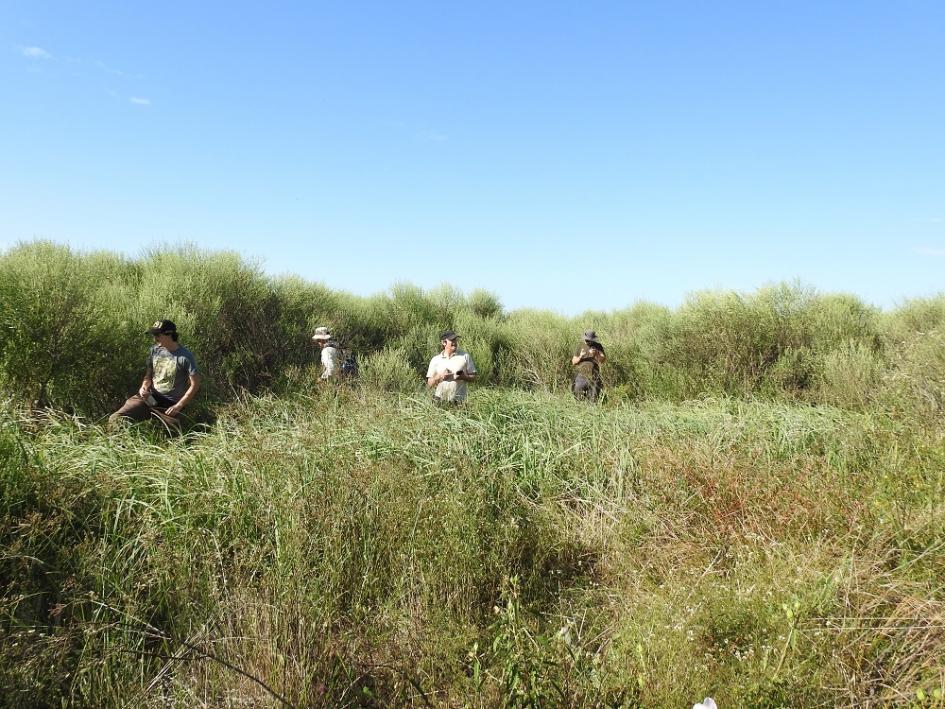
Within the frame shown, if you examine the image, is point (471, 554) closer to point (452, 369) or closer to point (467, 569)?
point (467, 569)

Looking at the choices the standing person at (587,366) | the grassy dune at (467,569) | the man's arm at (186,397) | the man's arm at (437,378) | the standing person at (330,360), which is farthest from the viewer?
the standing person at (587,366)

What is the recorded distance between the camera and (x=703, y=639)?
2658mm

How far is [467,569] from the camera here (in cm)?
317

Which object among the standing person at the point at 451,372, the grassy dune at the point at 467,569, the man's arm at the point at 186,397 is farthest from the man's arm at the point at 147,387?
the standing person at the point at 451,372

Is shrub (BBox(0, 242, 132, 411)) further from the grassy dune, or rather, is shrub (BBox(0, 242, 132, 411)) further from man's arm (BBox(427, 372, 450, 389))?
man's arm (BBox(427, 372, 450, 389))

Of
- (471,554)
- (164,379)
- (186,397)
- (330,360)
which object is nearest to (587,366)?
(330,360)

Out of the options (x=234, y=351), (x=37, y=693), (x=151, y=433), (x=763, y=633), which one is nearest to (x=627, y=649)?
(x=763, y=633)

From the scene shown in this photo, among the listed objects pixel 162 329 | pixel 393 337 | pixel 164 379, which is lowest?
pixel 164 379

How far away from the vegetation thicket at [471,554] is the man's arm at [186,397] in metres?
0.28

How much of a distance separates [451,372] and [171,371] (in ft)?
10.0

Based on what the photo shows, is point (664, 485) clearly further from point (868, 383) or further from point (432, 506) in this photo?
point (868, 383)

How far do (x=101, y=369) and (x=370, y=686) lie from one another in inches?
249

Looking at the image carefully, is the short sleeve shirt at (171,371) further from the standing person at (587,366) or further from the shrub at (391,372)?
the standing person at (587,366)

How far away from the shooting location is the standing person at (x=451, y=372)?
708 cm
